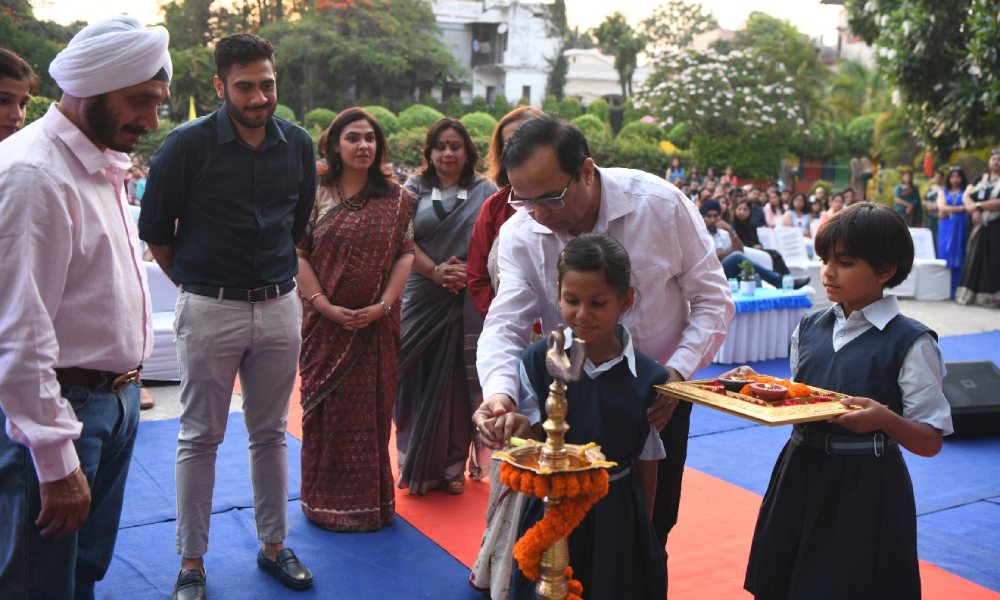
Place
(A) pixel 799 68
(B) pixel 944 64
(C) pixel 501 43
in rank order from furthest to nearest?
1. (C) pixel 501 43
2. (A) pixel 799 68
3. (B) pixel 944 64

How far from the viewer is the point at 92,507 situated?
7.82ft

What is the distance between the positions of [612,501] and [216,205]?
170 cm

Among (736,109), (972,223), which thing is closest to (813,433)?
(972,223)

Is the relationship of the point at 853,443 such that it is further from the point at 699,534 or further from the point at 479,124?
the point at 479,124

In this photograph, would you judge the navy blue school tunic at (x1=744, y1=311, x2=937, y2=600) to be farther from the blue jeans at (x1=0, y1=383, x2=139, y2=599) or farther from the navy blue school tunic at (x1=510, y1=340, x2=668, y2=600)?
the blue jeans at (x1=0, y1=383, x2=139, y2=599)

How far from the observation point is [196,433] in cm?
317

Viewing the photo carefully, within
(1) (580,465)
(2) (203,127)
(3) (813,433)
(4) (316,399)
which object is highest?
(2) (203,127)

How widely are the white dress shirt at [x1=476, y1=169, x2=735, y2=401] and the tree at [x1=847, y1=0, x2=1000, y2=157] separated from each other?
12.0 m

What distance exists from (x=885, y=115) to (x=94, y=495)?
23.0 meters

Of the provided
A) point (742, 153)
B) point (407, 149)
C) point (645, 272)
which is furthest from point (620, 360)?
point (742, 153)

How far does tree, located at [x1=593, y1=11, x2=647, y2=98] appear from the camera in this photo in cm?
5041

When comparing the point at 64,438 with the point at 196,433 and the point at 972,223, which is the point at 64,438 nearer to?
the point at 196,433

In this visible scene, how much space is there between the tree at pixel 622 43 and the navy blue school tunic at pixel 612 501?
4911cm

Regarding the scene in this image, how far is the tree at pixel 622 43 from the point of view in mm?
50406
